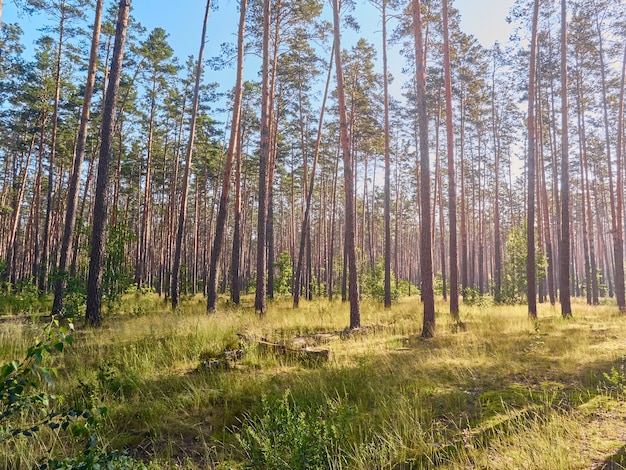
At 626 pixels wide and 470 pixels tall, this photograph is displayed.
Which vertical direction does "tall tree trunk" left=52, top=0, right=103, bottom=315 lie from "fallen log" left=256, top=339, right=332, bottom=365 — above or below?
above

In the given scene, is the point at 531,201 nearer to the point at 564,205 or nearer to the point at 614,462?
the point at 564,205

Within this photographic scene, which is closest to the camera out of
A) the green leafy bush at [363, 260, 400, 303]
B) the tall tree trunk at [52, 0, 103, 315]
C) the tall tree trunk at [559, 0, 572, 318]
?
the tall tree trunk at [52, 0, 103, 315]

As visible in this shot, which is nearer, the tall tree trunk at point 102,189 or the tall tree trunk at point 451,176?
the tall tree trunk at point 102,189

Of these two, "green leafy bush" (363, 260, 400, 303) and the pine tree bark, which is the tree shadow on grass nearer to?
the pine tree bark

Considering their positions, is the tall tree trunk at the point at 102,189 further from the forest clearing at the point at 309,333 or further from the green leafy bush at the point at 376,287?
the green leafy bush at the point at 376,287

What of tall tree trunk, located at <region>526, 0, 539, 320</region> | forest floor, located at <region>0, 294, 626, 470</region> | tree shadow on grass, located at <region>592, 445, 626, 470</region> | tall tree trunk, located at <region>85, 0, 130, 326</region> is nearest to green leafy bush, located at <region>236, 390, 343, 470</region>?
Answer: forest floor, located at <region>0, 294, 626, 470</region>

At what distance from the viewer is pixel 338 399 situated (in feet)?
13.5

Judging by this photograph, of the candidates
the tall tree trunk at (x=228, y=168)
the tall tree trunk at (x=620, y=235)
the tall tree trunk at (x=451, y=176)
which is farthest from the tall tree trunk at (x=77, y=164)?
the tall tree trunk at (x=620, y=235)

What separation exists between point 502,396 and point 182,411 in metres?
4.08

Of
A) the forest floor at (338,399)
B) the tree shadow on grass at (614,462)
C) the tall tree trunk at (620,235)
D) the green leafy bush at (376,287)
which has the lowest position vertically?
the forest floor at (338,399)

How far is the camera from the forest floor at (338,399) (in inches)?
120

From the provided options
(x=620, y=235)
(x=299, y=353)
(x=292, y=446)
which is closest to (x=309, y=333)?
(x=299, y=353)

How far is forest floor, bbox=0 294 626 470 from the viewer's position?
3.04m

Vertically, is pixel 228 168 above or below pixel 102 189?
above
